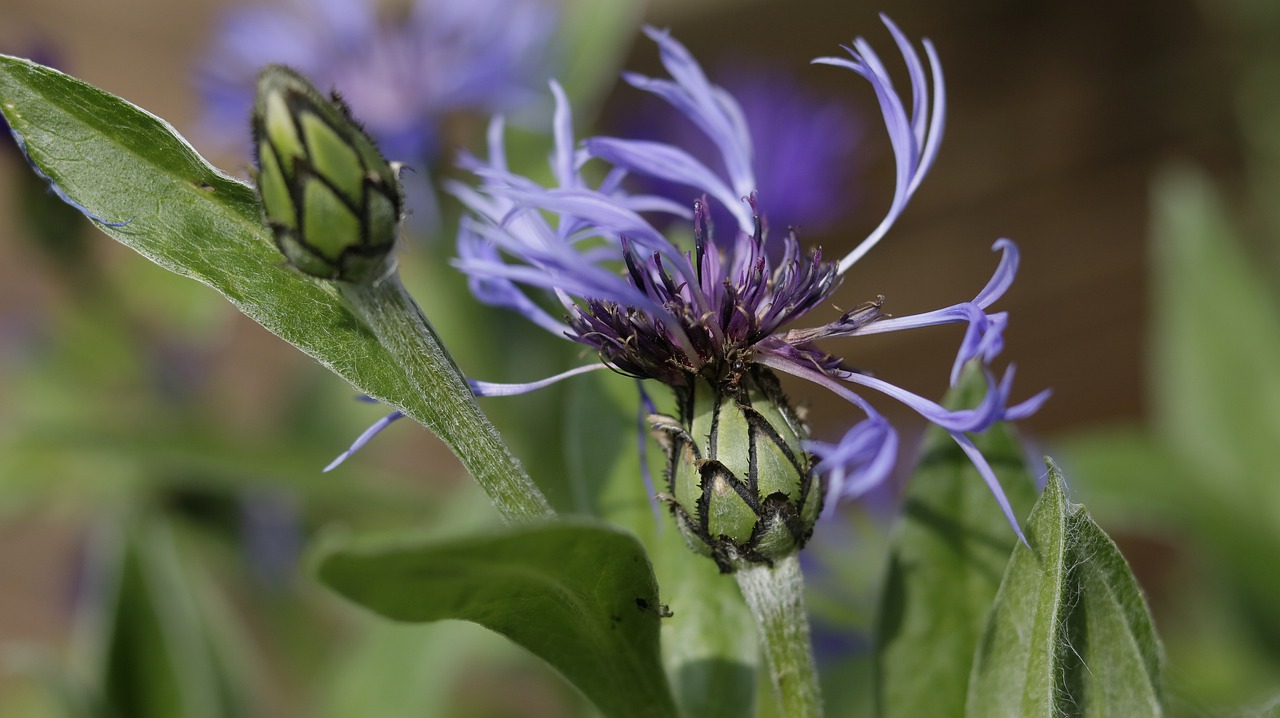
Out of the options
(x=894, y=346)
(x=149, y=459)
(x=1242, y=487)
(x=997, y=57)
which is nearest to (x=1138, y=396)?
(x=894, y=346)

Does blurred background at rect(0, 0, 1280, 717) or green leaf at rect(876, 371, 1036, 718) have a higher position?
blurred background at rect(0, 0, 1280, 717)

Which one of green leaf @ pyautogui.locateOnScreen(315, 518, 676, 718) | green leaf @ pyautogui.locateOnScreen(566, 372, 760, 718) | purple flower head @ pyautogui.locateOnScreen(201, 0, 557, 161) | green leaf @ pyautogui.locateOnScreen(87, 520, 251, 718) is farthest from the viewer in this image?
purple flower head @ pyautogui.locateOnScreen(201, 0, 557, 161)

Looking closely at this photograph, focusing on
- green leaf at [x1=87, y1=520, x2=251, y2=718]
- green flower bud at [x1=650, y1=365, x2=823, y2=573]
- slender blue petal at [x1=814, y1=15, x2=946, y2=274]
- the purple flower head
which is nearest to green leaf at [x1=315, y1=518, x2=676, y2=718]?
green flower bud at [x1=650, y1=365, x2=823, y2=573]

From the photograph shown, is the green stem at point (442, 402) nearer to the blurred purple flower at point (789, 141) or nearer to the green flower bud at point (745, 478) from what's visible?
the green flower bud at point (745, 478)

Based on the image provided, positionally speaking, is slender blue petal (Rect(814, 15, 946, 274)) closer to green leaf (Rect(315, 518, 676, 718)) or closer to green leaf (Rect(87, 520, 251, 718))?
green leaf (Rect(315, 518, 676, 718))

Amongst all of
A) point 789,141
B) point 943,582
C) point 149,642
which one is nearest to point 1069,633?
point 943,582

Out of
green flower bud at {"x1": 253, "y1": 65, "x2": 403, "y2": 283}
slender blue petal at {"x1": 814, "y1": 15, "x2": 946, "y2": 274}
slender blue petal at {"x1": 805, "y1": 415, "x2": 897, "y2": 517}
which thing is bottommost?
slender blue petal at {"x1": 805, "y1": 415, "x2": 897, "y2": 517}

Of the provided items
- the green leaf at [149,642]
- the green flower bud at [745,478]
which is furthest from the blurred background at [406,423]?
the green flower bud at [745,478]
